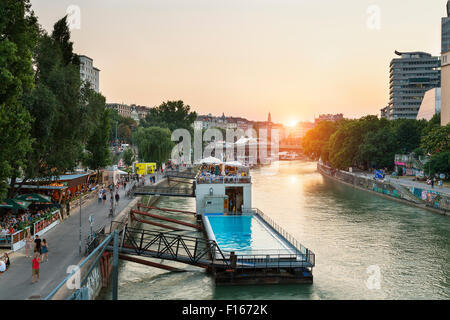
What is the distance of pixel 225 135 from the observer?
178 meters

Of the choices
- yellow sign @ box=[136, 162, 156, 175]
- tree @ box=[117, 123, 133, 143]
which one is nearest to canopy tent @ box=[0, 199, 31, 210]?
yellow sign @ box=[136, 162, 156, 175]

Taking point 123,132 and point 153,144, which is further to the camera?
point 123,132

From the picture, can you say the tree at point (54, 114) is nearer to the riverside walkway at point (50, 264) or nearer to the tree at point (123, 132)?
the riverside walkway at point (50, 264)

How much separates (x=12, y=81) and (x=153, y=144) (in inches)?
2197

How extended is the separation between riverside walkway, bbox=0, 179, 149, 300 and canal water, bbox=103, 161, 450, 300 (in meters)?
2.68

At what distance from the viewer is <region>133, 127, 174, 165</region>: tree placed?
242 feet

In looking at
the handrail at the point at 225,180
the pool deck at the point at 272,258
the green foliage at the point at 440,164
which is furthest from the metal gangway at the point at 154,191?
the green foliage at the point at 440,164

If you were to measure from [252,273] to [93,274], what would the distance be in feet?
24.4

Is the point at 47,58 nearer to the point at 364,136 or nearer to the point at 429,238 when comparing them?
the point at 429,238

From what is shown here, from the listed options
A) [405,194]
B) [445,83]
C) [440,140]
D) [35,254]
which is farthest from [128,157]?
[35,254]

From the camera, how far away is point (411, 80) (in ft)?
544

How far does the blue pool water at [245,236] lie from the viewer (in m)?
24.3

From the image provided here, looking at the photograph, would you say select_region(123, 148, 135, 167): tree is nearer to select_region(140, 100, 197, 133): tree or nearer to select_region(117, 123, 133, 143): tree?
select_region(140, 100, 197, 133): tree

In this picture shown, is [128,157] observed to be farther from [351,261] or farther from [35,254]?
[35,254]
